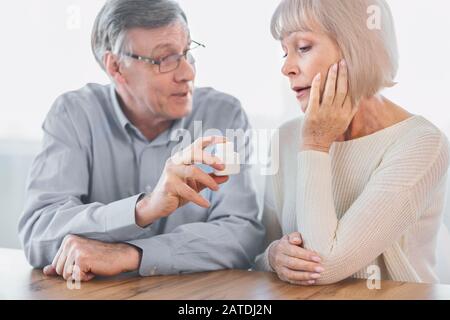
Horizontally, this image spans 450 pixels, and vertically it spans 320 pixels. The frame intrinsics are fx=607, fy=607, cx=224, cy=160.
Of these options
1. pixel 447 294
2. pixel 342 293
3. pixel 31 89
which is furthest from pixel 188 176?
pixel 31 89

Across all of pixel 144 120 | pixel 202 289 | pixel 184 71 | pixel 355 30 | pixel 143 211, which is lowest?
pixel 202 289

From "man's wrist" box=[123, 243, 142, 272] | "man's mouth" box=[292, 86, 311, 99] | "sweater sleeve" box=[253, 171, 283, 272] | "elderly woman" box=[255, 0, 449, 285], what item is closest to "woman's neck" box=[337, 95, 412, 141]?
"elderly woman" box=[255, 0, 449, 285]

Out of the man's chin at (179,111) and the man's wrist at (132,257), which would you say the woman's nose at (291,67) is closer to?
the man's chin at (179,111)

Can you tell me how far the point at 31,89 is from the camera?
1701 millimetres

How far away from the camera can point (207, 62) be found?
1.47 m

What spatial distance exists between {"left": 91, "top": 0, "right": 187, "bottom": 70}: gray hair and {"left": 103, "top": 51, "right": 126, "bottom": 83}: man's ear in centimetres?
2

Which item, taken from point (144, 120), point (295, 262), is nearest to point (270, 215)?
point (295, 262)

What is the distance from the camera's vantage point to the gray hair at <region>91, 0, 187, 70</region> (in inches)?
55.5

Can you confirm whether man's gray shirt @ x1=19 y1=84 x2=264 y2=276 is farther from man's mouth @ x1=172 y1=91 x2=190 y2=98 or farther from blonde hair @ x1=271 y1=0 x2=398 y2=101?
blonde hair @ x1=271 y1=0 x2=398 y2=101

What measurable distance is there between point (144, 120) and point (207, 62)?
8.3 inches

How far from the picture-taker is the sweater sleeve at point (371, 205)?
1121 mm

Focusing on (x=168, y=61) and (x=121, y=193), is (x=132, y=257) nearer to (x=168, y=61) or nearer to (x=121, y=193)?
(x=121, y=193)

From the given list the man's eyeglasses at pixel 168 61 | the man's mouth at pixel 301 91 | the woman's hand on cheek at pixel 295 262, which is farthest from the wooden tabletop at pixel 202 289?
the man's eyeglasses at pixel 168 61

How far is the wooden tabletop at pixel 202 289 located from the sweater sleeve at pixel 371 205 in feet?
0.19
